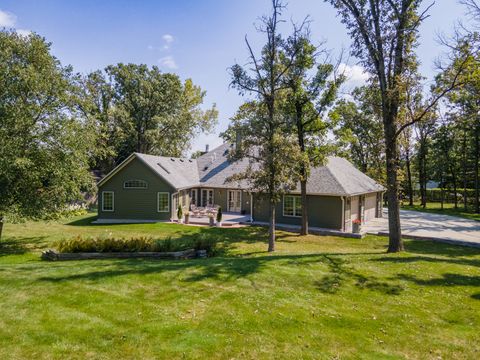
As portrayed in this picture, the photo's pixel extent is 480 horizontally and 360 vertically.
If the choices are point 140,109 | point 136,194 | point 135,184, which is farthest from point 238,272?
point 140,109

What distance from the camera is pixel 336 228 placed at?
76.3 ft

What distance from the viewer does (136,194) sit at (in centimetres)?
2755

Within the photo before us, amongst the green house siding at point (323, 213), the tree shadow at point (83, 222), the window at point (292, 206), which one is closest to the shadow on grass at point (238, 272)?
the green house siding at point (323, 213)

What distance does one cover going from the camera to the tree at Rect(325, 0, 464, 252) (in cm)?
1373

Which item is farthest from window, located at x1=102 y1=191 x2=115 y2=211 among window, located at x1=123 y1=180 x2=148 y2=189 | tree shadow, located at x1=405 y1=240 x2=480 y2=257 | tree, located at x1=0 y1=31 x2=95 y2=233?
tree shadow, located at x1=405 y1=240 x2=480 y2=257

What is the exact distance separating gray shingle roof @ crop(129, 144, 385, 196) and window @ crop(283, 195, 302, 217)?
0.94 meters

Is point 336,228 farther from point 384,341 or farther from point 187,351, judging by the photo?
point 187,351

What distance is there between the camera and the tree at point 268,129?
15836mm

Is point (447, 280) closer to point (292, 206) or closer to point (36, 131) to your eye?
point (292, 206)

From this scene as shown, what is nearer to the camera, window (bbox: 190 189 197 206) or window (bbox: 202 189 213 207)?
window (bbox: 202 189 213 207)

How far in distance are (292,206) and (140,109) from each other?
27521mm

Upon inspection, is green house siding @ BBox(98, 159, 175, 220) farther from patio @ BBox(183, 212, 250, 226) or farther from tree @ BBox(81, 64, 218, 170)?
tree @ BBox(81, 64, 218, 170)

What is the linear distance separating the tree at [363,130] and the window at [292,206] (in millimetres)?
4871

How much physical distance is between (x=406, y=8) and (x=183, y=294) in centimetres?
1403
